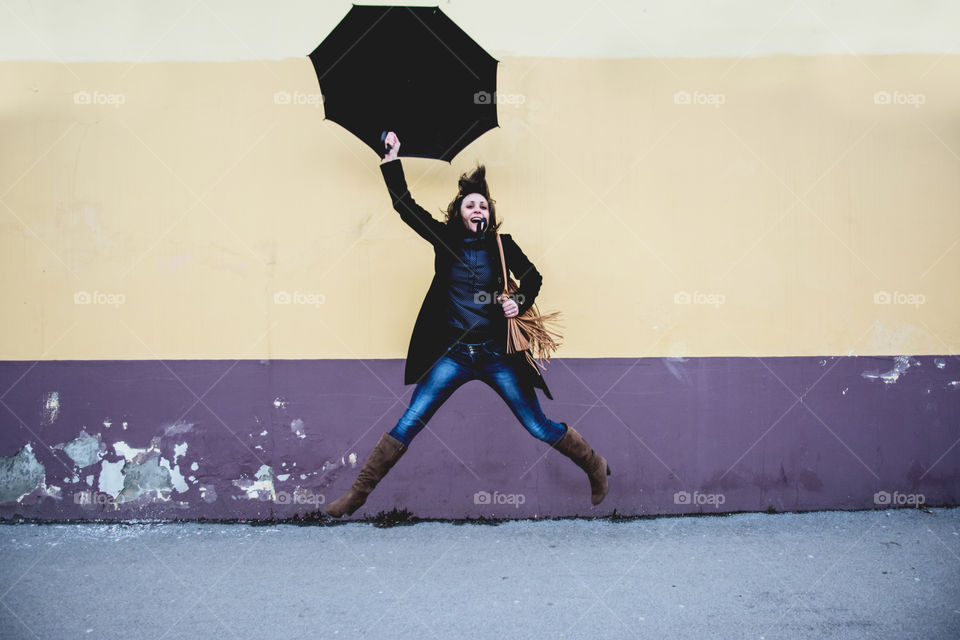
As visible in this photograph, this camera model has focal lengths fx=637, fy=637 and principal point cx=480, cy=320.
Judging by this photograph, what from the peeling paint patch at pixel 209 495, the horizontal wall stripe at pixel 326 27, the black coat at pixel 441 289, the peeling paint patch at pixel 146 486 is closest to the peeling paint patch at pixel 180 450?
the peeling paint patch at pixel 146 486

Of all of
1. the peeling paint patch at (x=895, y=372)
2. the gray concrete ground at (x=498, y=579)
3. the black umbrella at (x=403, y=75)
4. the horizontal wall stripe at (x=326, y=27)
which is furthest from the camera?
the peeling paint patch at (x=895, y=372)

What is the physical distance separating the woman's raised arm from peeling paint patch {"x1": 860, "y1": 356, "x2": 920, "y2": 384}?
10.9 feet

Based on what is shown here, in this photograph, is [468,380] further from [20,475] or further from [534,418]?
[20,475]

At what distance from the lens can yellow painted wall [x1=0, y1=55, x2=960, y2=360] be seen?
4.55 meters

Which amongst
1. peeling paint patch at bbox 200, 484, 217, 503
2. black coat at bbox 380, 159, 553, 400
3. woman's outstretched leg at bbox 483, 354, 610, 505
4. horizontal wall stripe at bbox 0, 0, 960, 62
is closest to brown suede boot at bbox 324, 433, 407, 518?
black coat at bbox 380, 159, 553, 400

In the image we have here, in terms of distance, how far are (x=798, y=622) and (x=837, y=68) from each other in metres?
3.79

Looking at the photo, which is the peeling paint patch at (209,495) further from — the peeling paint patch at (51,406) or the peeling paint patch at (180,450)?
the peeling paint patch at (51,406)

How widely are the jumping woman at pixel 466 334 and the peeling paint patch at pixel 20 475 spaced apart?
2215 millimetres

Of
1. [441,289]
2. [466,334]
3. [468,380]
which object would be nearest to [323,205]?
[441,289]

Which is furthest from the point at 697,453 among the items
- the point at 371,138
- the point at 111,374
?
the point at 111,374

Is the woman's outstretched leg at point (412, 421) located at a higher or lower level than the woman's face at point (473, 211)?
lower

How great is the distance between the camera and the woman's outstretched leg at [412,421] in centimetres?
432

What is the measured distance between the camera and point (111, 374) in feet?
15.0

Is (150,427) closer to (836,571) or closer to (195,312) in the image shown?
(195,312)
